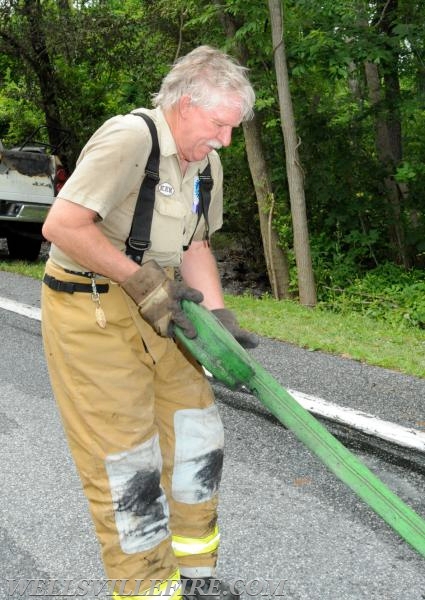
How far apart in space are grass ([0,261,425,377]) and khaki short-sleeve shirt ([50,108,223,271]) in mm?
3164

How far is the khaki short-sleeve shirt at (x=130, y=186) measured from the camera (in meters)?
2.35

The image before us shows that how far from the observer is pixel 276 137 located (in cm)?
1240

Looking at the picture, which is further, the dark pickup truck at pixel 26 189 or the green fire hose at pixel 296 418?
the dark pickup truck at pixel 26 189

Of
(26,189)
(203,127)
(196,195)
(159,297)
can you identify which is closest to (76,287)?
(159,297)

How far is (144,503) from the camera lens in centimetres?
247

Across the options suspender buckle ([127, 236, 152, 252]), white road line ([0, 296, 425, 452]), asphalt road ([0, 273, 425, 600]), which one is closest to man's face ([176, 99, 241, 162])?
suspender buckle ([127, 236, 152, 252])

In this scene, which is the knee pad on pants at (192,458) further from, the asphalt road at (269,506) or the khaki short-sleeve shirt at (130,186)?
the khaki short-sleeve shirt at (130,186)

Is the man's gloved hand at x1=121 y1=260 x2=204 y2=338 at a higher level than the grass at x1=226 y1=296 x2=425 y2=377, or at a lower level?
higher

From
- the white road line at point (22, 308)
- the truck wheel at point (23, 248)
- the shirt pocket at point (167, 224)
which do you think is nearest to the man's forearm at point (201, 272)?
the shirt pocket at point (167, 224)

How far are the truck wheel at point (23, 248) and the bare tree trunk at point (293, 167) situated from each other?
13.8 ft

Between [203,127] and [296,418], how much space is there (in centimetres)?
98

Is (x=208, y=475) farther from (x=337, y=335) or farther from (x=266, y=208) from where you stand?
(x=266, y=208)

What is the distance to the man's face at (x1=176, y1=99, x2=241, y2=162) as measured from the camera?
8.02ft

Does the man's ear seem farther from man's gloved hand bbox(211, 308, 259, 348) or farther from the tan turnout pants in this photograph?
man's gloved hand bbox(211, 308, 259, 348)
